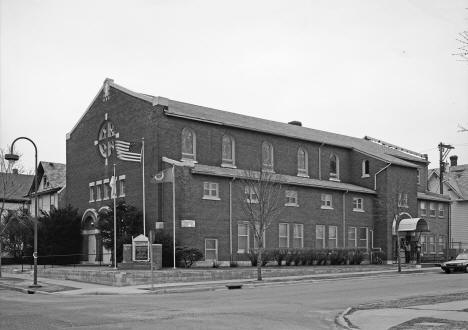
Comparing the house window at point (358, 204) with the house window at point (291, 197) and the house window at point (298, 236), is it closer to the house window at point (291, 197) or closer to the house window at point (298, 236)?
the house window at point (298, 236)

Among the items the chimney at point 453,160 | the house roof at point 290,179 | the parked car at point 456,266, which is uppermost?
the chimney at point 453,160

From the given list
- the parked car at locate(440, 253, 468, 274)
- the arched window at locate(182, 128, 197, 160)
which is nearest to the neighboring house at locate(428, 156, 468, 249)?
the parked car at locate(440, 253, 468, 274)

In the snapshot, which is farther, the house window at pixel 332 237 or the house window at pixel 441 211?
the house window at pixel 441 211

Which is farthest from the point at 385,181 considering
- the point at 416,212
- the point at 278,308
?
the point at 278,308

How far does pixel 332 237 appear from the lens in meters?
54.1

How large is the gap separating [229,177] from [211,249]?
5.46 metres

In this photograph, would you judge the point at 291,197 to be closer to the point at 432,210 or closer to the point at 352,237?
the point at 352,237

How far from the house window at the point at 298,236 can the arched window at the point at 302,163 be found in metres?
6.25

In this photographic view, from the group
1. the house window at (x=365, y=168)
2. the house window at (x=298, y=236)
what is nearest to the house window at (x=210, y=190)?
the house window at (x=298, y=236)

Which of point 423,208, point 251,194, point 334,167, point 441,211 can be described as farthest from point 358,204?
point 251,194

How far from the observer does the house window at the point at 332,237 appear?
177 ft

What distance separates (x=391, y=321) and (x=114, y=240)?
88.7 ft

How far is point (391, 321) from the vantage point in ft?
53.8

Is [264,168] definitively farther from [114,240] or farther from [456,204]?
[456,204]
